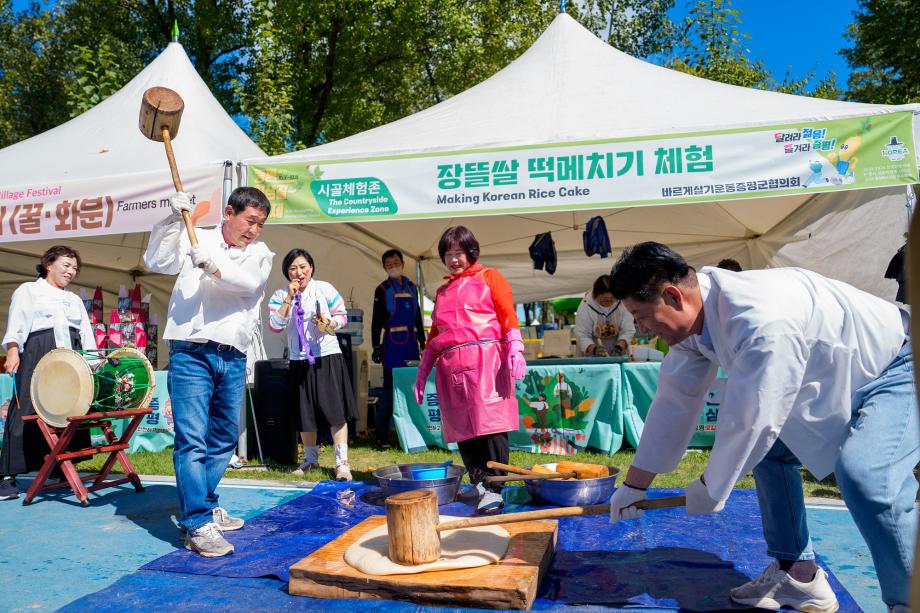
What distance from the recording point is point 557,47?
7441 millimetres

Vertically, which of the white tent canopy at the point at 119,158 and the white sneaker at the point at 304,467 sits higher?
the white tent canopy at the point at 119,158

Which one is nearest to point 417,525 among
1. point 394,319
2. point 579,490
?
point 579,490

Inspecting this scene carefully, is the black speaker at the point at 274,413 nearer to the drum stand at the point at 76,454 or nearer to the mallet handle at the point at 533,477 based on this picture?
the drum stand at the point at 76,454

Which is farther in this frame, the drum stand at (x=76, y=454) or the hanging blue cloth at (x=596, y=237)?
the hanging blue cloth at (x=596, y=237)

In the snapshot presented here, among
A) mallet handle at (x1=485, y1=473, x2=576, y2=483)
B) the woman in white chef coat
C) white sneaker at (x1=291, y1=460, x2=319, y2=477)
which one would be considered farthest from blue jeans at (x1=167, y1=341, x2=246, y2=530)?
the woman in white chef coat

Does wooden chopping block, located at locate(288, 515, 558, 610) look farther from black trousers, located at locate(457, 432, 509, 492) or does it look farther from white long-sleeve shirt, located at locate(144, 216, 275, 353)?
white long-sleeve shirt, located at locate(144, 216, 275, 353)

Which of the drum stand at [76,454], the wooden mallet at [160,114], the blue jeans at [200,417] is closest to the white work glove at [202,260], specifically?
the blue jeans at [200,417]

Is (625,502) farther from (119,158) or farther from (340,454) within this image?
(119,158)

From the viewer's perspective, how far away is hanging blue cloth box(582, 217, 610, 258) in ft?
26.9

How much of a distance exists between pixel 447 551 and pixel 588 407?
3401 mm

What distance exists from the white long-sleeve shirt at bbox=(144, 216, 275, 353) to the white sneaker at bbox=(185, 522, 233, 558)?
919 millimetres

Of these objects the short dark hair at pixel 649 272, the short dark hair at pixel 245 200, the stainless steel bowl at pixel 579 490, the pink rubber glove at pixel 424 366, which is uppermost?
the short dark hair at pixel 245 200

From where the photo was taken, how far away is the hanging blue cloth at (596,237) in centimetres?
820

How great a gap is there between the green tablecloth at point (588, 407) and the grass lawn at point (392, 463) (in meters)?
0.13
